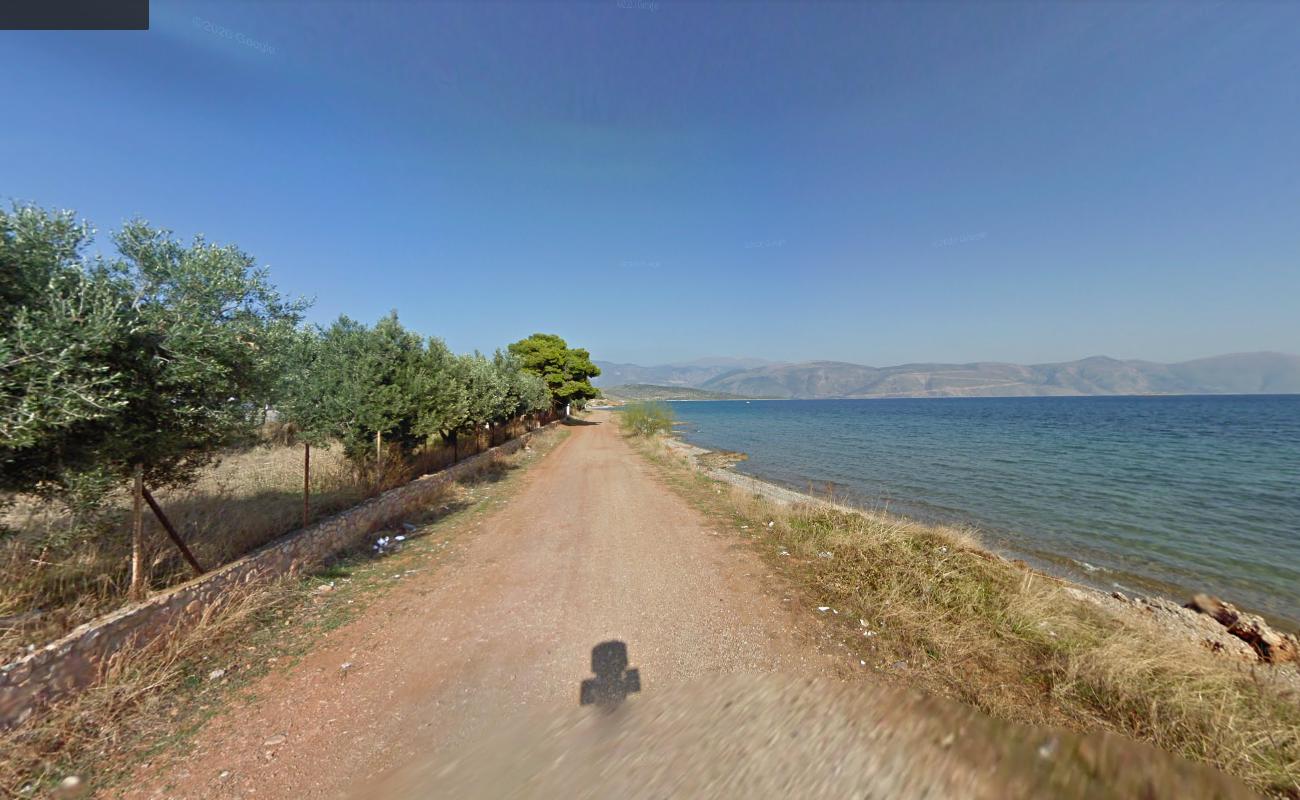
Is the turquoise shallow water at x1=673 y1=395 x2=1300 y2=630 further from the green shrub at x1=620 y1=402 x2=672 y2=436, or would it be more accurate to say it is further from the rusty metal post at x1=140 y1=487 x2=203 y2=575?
the rusty metal post at x1=140 y1=487 x2=203 y2=575

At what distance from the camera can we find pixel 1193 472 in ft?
83.0

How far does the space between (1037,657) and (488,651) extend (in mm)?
7287

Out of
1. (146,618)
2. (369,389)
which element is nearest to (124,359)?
(146,618)

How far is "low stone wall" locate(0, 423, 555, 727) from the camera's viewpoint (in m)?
4.01

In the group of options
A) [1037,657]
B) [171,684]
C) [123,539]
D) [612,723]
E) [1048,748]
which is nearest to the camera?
[1048,748]

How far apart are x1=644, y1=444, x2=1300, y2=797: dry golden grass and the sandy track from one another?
1.26 meters

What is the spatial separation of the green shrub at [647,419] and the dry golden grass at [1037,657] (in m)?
26.7

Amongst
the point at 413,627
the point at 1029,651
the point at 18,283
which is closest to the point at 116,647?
the point at 413,627

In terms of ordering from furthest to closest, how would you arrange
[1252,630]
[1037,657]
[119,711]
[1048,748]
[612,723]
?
1. [1252,630]
2. [1037,657]
3. [612,723]
4. [119,711]
5. [1048,748]

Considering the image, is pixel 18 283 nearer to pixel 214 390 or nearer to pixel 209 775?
pixel 214 390

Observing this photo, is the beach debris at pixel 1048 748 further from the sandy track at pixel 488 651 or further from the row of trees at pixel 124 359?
the row of trees at pixel 124 359

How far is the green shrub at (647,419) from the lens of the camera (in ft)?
119

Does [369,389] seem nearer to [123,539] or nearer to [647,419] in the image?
[123,539]

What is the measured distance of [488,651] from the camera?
18.9ft
